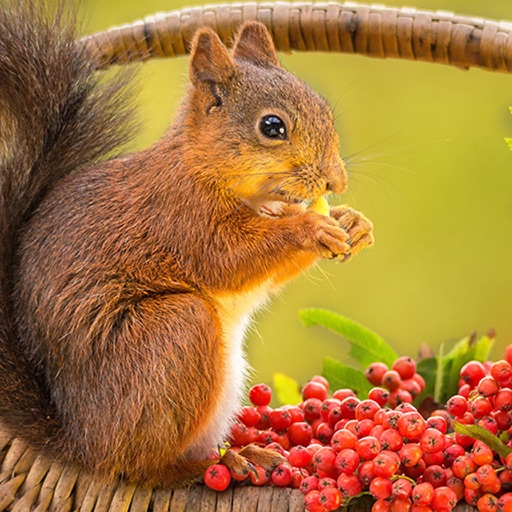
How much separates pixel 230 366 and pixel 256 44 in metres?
0.60

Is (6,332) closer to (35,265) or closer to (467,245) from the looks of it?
(35,265)

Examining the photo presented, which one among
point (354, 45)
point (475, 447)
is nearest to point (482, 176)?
point (354, 45)

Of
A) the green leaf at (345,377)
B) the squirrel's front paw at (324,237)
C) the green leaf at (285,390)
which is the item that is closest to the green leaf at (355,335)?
the green leaf at (345,377)

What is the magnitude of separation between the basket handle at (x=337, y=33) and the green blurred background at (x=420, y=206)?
1.39 m

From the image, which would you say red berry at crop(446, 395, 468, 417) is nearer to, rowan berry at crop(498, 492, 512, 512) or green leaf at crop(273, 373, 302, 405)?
rowan berry at crop(498, 492, 512, 512)

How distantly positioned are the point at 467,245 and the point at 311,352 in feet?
2.34

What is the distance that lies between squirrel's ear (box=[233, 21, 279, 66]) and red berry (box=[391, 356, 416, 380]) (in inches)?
23.7

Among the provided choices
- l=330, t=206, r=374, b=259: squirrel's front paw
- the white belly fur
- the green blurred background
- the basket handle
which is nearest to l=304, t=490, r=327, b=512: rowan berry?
the white belly fur

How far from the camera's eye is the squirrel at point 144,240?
138cm

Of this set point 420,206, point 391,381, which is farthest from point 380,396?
point 420,206

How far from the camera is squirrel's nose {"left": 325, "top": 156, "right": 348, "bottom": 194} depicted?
4.92ft

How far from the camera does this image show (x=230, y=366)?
1.48m

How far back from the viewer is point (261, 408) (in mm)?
1644

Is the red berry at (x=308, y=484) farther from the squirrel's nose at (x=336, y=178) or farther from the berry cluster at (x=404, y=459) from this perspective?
the squirrel's nose at (x=336, y=178)
